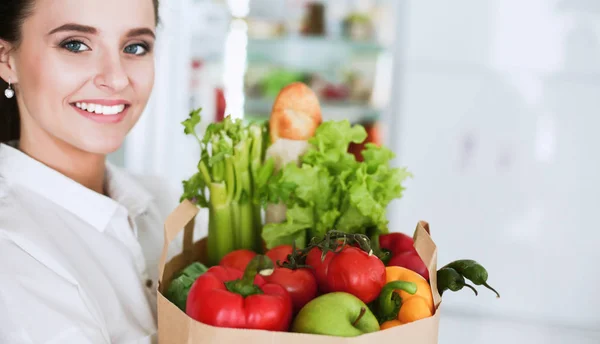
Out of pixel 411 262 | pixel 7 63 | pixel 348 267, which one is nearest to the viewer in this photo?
pixel 348 267

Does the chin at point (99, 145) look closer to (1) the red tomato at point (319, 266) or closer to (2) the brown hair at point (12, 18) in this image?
(2) the brown hair at point (12, 18)

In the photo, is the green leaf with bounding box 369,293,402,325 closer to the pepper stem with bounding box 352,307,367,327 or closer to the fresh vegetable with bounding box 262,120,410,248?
the pepper stem with bounding box 352,307,367,327

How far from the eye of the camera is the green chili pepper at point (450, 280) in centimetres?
80

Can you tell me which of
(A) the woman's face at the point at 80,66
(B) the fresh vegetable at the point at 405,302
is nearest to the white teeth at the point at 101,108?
(A) the woman's face at the point at 80,66

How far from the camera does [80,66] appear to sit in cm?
100

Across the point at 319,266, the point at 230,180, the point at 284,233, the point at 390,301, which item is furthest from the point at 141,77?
the point at 390,301

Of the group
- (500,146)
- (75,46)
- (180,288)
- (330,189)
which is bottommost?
(500,146)

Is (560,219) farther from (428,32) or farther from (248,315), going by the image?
(248,315)

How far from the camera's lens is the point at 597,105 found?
8.02 ft

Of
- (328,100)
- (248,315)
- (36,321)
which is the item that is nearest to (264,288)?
(248,315)

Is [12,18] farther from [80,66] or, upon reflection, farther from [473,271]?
[473,271]

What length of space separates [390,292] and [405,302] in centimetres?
3

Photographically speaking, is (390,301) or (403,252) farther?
(403,252)

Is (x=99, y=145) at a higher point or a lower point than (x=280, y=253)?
higher
